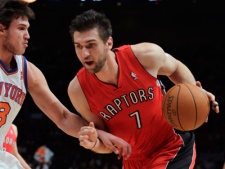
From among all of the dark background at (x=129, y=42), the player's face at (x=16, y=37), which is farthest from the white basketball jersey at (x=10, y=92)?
the dark background at (x=129, y=42)

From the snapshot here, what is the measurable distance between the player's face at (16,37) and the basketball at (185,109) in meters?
1.16

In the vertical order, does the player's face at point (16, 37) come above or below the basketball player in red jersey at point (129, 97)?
above

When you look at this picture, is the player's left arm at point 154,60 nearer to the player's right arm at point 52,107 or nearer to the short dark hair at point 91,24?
the short dark hair at point 91,24

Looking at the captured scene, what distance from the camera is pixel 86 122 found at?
378 cm

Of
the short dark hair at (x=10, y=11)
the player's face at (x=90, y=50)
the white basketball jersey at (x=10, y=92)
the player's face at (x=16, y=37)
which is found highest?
the short dark hair at (x=10, y=11)

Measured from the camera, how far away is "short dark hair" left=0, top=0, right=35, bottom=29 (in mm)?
3469

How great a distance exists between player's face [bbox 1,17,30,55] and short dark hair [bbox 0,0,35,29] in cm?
3

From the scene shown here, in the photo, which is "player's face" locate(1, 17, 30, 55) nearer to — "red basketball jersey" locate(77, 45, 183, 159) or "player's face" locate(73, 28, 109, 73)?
"player's face" locate(73, 28, 109, 73)

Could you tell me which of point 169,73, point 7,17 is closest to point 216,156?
point 169,73

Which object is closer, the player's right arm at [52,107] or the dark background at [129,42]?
the player's right arm at [52,107]

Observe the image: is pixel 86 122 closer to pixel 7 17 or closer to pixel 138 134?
pixel 138 134

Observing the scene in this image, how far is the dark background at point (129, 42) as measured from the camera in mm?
13562

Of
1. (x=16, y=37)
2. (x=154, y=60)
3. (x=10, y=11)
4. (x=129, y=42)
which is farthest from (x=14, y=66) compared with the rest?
(x=129, y=42)

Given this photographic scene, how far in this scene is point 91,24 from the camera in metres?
3.63
